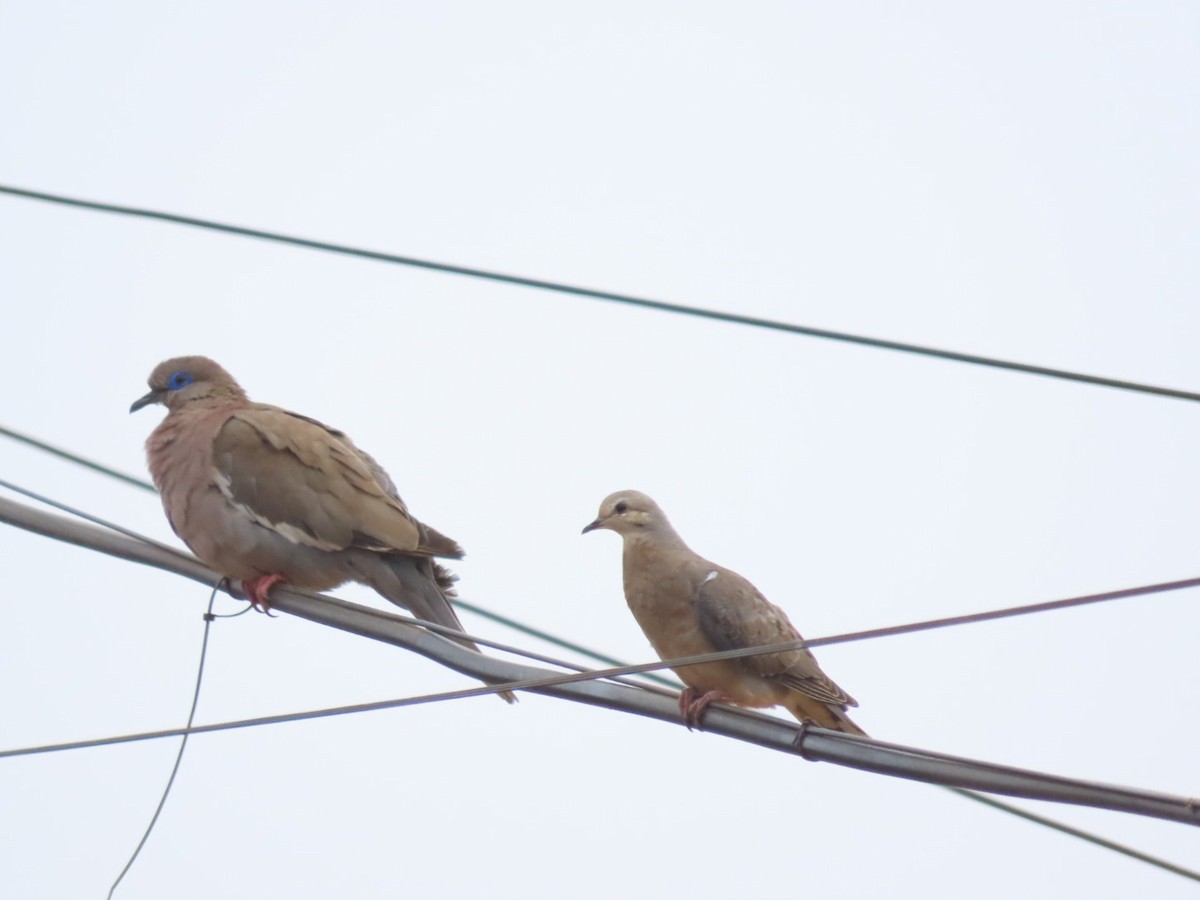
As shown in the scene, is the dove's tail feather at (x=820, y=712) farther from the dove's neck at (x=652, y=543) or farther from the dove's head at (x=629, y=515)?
the dove's head at (x=629, y=515)

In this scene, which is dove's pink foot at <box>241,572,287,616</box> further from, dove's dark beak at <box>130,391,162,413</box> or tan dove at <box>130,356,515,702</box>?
dove's dark beak at <box>130,391,162,413</box>

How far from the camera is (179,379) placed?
19.9 feet

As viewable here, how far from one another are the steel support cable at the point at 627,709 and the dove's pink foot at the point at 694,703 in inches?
1.4

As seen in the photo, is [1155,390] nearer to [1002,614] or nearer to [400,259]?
[1002,614]

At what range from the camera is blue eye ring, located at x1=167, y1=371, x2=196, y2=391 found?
607 cm

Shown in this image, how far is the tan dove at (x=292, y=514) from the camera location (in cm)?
509

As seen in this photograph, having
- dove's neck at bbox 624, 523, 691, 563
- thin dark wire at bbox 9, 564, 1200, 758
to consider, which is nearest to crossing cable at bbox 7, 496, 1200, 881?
thin dark wire at bbox 9, 564, 1200, 758

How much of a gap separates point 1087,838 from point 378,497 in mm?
2813

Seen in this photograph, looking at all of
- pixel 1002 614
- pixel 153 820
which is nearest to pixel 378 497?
pixel 153 820

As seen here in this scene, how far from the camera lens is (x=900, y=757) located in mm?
3104

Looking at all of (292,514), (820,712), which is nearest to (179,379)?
(292,514)

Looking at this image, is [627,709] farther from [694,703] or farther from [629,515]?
[629,515]

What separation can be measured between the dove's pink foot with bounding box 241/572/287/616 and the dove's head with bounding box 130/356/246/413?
3.71ft

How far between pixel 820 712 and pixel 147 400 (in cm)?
288
